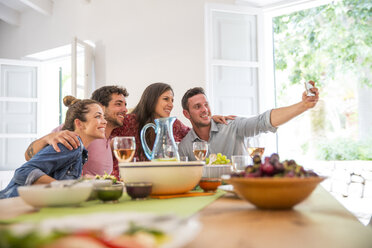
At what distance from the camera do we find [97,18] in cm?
482

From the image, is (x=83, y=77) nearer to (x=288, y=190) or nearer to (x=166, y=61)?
(x=166, y=61)

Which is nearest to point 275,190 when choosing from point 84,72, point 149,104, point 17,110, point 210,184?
point 210,184

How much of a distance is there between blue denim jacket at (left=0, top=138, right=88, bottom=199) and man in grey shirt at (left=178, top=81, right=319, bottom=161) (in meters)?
0.89

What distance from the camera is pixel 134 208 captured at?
78 centimetres

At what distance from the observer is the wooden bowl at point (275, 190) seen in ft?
2.26

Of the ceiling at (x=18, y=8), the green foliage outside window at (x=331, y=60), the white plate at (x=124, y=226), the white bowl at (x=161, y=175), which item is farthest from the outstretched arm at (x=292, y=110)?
the green foliage outside window at (x=331, y=60)

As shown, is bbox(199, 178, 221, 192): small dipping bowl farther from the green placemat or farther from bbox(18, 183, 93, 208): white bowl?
bbox(18, 183, 93, 208): white bowl

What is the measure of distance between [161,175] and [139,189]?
0.08 m

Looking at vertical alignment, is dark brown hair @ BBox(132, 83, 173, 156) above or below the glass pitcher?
above

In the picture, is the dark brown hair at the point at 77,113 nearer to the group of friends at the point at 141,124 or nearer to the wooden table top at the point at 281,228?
the group of friends at the point at 141,124

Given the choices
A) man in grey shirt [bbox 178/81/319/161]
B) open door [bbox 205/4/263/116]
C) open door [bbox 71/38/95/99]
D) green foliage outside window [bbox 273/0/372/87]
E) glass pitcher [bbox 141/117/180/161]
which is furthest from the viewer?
green foliage outside window [bbox 273/0/372/87]

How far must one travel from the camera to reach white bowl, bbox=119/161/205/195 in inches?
37.7

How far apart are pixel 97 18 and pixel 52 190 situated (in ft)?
14.6

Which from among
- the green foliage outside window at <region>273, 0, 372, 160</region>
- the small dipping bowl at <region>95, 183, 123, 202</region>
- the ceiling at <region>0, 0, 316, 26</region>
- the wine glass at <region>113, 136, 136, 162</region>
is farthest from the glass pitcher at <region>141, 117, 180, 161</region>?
the green foliage outside window at <region>273, 0, 372, 160</region>
